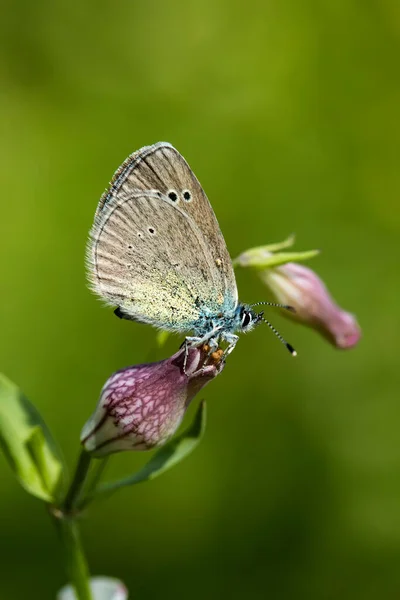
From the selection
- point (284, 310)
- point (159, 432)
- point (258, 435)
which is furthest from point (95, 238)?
point (258, 435)

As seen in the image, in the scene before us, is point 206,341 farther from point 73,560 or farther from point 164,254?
point 73,560

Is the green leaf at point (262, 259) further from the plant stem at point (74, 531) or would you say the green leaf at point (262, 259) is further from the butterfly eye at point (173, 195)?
the plant stem at point (74, 531)

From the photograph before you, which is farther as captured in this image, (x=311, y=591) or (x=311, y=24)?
(x=311, y=24)

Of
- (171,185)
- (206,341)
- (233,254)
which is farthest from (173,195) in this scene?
(233,254)

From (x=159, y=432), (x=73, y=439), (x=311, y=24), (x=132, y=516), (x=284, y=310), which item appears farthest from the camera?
(x=311, y=24)

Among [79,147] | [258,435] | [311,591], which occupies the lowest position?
[311,591]

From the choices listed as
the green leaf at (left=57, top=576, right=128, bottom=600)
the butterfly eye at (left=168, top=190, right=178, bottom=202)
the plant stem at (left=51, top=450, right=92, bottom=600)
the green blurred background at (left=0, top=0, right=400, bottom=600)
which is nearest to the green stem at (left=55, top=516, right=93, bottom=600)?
the plant stem at (left=51, top=450, right=92, bottom=600)

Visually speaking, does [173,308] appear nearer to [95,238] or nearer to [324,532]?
[95,238]

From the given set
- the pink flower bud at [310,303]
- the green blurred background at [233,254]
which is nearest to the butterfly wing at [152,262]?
the pink flower bud at [310,303]
